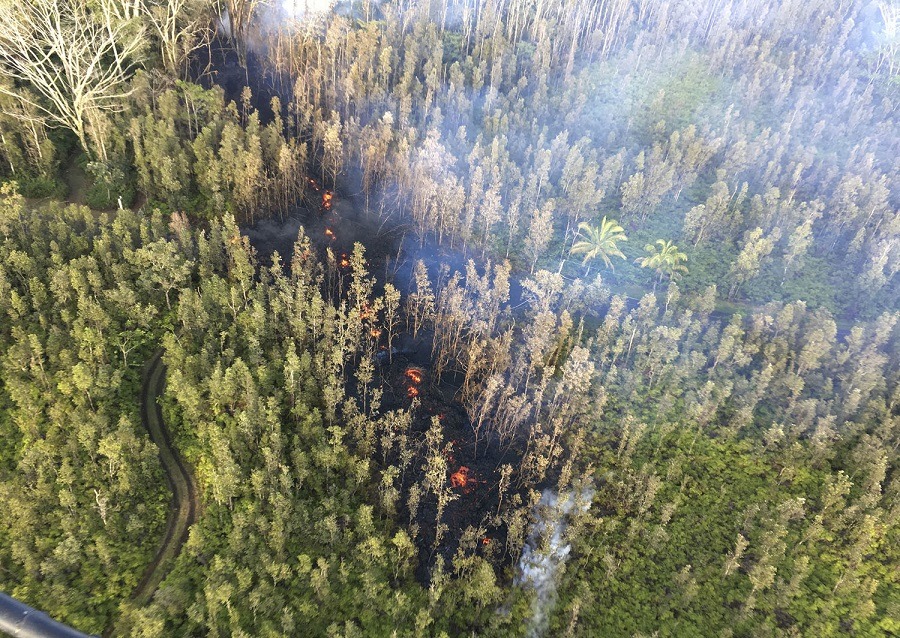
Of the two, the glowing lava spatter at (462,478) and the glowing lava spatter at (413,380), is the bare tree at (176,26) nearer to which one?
the glowing lava spatter at (413,380)

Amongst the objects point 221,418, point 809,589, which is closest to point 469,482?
point 221,418

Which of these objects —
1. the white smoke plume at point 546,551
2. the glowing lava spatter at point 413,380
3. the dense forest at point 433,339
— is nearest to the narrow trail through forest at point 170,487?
the dense forest at point 433,339

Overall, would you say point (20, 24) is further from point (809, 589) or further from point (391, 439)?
point (809, 589)

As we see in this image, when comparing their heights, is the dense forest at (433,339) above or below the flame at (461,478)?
above

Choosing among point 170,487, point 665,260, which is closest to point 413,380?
point 170,487

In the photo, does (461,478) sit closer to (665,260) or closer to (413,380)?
(413,380)

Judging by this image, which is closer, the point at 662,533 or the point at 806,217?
the point at 662,533
